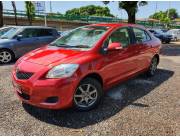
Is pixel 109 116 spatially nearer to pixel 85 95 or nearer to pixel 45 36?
pixel 85 95

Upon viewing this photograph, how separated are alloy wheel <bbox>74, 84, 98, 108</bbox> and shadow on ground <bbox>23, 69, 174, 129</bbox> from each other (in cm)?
16

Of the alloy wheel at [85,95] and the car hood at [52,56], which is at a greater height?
the car hood at [52,56]

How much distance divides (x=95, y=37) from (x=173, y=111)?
81.5 inches

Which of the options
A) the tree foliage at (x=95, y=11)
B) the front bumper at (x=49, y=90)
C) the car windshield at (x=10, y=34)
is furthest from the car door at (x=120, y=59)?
the tree foliage at (x=95, y=11)

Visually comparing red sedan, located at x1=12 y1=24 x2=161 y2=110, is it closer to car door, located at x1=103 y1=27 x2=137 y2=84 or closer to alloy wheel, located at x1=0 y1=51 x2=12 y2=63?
car door, located at x1=103 y1=27 x2=137 y2=84

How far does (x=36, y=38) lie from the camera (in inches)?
412

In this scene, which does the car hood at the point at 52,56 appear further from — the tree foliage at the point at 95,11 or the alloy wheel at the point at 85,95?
the tree foliage at the point at 95,11

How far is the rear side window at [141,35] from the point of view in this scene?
20.7 feet

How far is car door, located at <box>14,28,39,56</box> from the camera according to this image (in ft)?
32.1

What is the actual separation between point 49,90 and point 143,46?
3187mm

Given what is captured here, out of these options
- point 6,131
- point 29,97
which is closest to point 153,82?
point 29,97

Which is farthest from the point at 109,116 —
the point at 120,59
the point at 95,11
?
the point at 95,11

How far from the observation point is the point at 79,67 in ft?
14.3

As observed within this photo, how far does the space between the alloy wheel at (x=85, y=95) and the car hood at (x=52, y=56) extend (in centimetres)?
56
